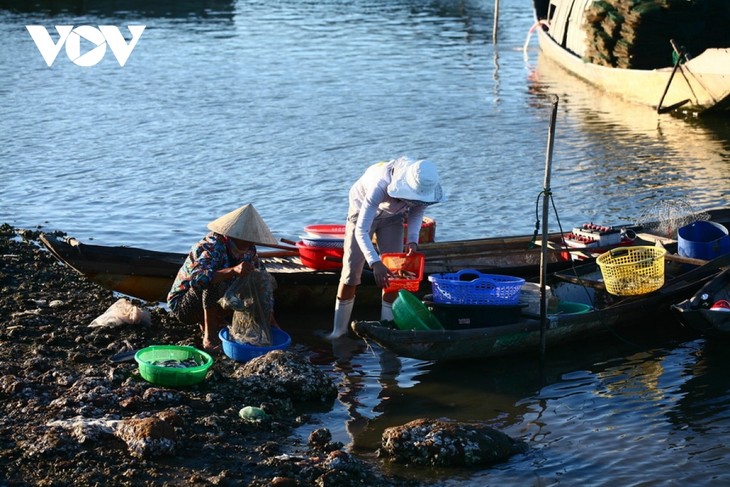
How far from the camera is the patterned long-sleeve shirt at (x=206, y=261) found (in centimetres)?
787

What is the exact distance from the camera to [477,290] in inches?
308

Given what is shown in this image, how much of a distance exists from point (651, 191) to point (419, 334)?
298 inches

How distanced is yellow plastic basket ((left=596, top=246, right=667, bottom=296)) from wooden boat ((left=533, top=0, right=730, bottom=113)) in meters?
10.1

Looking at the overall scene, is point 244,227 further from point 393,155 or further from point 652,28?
point 652,28

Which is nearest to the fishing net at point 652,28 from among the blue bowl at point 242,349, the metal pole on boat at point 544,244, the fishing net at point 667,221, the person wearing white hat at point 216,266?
the fishing net at point 667,221

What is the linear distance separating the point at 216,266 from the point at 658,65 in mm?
14926

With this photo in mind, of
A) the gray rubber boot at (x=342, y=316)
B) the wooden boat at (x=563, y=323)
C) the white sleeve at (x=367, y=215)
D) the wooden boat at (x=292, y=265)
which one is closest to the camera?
the wooden boat at (x=563, y=323)

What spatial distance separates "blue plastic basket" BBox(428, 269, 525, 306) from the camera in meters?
7.79

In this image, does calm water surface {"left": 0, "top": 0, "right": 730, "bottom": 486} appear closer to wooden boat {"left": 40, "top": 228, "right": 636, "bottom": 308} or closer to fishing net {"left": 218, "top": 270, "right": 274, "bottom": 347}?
wooden boat {"left": 40, "top": 228, "right": 636, "bottom": 308}

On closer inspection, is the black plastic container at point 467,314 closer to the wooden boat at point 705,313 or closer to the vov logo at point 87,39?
the wooden boat at point 705,313

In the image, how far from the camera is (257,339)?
7.92 metres

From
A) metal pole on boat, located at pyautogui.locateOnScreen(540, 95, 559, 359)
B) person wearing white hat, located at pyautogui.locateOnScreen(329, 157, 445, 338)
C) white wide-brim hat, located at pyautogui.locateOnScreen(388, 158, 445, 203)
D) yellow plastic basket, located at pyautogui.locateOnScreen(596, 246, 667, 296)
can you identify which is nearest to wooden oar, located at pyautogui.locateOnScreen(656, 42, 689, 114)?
yellow plastic basket, located at pyautogui.locateOnScreen(596, 246, 667, 296)

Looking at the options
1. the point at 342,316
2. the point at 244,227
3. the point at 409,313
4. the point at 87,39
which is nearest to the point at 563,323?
the point at 409,313

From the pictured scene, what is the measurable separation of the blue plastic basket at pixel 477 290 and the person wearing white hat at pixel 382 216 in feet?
1.22
